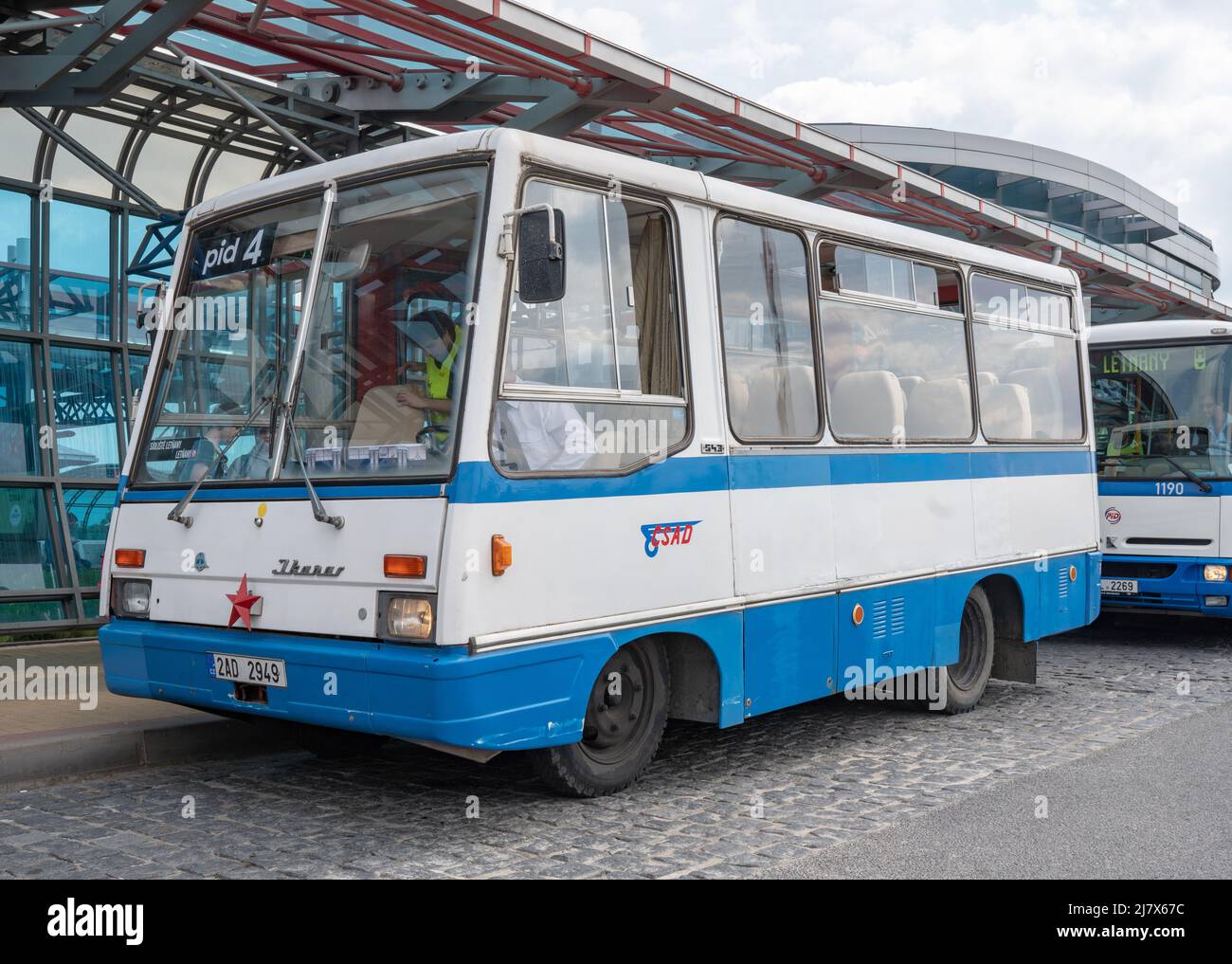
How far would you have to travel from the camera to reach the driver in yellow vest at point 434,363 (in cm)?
548

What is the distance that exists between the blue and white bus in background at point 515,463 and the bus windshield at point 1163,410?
542cm

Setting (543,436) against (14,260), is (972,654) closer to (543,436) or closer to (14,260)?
(543,436)

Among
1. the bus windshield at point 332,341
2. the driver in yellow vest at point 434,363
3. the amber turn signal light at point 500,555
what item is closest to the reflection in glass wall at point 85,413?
the bus windshield at point 332,341

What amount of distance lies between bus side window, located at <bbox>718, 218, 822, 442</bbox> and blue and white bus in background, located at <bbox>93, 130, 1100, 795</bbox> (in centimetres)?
2

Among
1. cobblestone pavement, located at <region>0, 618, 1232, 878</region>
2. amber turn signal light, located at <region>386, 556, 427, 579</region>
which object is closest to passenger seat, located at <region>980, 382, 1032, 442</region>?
cobblestone pavement, located at <region>0, 618, 1232, 878</region>

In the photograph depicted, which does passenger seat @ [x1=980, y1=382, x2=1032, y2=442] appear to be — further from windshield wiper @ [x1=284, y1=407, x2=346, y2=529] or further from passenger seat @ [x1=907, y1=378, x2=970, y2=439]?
windshield wiper @ [x1=284, y1=407, x2=346, y2=529]

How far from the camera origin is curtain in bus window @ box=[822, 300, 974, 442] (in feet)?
24.4

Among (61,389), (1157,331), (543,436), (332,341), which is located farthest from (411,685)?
(1157,331)

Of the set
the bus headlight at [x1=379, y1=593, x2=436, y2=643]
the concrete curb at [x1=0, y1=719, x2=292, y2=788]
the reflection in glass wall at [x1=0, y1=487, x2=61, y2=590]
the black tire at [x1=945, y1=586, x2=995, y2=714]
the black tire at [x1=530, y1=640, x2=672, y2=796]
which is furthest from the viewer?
the reflection in glass wall at [x1=0, y1=487, x2=61, y2=590]

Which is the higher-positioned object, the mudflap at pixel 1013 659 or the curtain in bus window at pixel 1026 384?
the curtain in bus window at pixel 1026 384

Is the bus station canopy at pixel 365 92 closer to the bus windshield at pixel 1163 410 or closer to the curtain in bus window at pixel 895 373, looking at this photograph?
the bus windshield at pixel 1163 410

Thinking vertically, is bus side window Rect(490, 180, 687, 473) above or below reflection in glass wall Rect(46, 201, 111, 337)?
below
